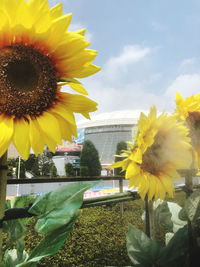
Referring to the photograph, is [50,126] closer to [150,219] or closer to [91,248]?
[150,219]

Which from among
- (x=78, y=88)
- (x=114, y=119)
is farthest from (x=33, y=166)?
(x=114, y=119)

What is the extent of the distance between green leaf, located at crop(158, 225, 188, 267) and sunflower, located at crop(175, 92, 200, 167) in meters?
0.18

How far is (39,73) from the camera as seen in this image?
1.15 ft

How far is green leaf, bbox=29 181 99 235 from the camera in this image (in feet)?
0.98

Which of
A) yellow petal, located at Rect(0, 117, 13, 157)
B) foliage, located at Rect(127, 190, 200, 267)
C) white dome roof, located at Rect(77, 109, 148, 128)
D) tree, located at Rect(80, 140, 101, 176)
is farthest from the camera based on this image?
white dome roof, located at Rect(77, 109, 148, 128)

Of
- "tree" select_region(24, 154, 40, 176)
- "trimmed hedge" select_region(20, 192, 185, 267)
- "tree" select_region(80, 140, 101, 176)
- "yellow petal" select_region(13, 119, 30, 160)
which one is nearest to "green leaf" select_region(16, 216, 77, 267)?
"yellow petal" select_region(13, 119, 30, 160)

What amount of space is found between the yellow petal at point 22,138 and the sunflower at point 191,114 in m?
0.32

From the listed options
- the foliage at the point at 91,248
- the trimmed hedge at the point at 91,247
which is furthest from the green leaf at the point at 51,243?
the foliage at the point at 91,248

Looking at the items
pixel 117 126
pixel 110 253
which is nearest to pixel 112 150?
pixel 117 126

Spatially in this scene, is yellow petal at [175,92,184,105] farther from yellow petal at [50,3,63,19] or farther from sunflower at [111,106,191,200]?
yellow petal at [50,3,63,19]

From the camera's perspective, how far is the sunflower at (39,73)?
1.04ft

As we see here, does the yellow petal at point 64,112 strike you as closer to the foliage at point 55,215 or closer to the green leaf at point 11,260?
the foliage at point 55,215

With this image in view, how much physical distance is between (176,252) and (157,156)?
0.18 metres

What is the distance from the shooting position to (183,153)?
489mm
